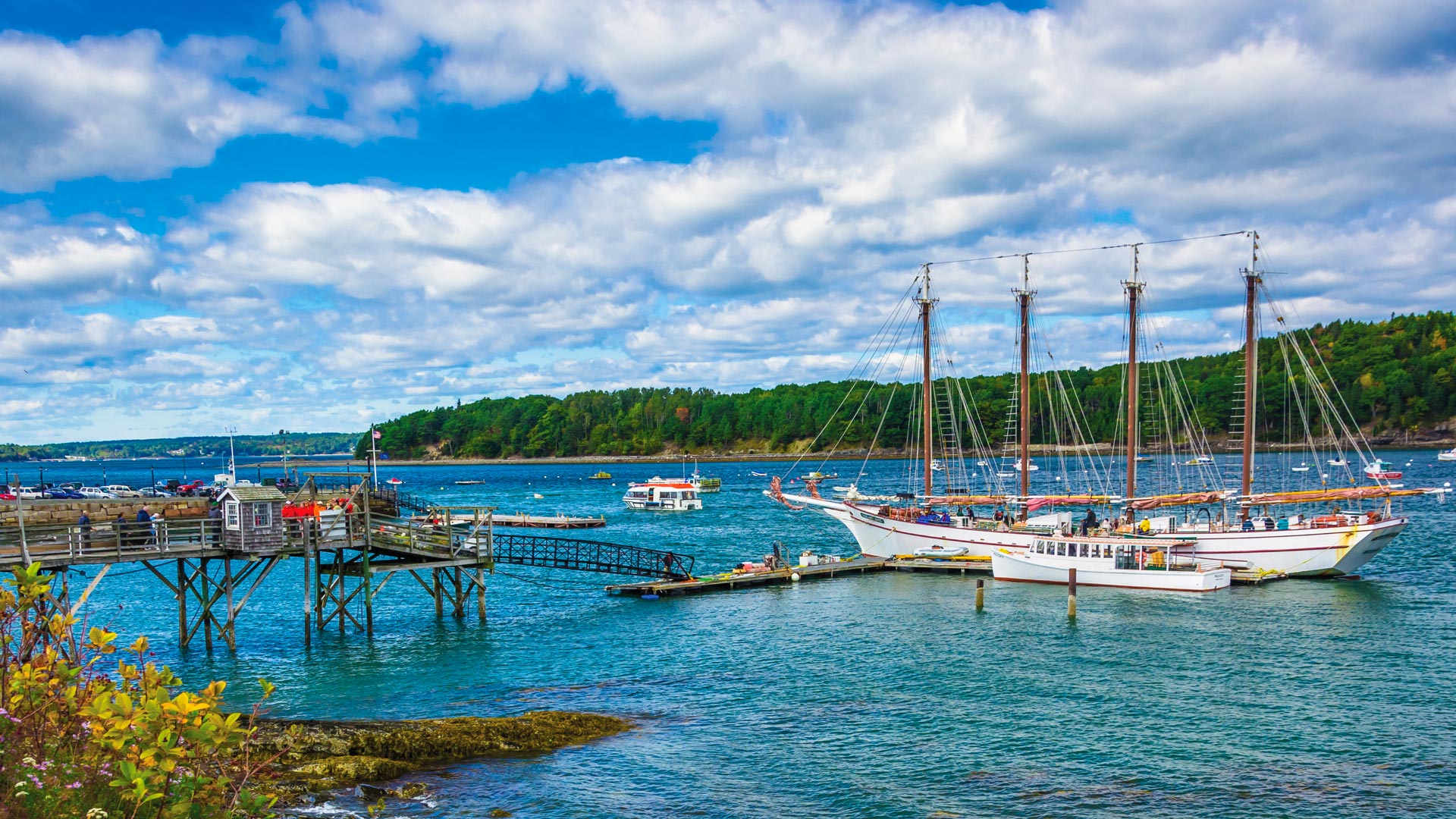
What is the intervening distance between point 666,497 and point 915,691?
97165mm

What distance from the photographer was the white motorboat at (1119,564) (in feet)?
176

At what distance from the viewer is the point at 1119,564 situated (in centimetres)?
5534

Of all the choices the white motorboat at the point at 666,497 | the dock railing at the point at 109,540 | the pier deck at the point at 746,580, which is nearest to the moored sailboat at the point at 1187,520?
the pier deck at the point at 746,580

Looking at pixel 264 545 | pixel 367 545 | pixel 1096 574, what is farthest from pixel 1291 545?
pixel 264 545

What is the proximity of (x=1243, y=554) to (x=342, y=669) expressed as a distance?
50111mm

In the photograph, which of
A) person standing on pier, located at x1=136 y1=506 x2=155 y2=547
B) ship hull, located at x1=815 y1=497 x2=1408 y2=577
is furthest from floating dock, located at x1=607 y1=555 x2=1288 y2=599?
person standing on pier, located at x1=136 y1=506 x2=155 y2=547

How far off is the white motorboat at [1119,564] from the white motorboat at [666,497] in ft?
236

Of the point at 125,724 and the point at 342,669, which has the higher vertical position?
the point at 125,724

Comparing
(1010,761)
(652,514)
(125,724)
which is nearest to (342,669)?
(1010,761)

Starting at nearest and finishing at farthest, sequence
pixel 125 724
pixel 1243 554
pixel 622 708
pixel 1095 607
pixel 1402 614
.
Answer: pixel 125 724 → pixel 622 708 → pixel 1402 614 → pixel 1095 607 → pixel 1243 554

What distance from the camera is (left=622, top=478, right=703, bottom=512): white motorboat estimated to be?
5015 inches

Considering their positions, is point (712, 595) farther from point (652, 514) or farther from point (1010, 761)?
point (652, 514)

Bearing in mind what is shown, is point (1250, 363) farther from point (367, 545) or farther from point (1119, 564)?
point (367, 545)

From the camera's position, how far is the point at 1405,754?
2694 cm
